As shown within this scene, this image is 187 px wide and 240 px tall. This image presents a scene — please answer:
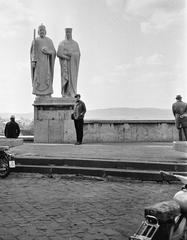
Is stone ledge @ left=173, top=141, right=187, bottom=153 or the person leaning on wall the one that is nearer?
stone ledge @ left=173, top=141, right=187, bottom=153

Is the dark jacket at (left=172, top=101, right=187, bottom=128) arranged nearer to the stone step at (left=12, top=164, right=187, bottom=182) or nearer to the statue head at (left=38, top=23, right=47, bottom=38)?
the stone step at (left=12, top=164, right=187, bottom=182)

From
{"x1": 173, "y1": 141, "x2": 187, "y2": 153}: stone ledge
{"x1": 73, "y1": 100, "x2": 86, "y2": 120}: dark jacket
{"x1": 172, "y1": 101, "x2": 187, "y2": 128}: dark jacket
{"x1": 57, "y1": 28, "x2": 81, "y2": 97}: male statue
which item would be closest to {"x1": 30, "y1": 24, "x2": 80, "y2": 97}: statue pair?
{"x1": 57, "y1": 28, "x2": 81, "y2": 97}: male statue

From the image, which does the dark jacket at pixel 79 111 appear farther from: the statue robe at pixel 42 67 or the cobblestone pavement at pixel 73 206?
the cobblestone pavement at pixel 73 206

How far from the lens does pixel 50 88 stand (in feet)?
52.2

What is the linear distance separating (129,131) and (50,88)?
4.10 meters

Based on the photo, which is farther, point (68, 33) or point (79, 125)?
point (68, 33)

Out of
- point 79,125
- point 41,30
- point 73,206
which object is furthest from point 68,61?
point 73,206

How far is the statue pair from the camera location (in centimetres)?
1575

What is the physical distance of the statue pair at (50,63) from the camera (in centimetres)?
1575

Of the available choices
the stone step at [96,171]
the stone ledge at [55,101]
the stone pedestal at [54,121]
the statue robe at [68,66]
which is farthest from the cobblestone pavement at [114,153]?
the statue robe at [68,66]

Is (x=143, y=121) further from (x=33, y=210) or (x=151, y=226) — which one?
(x=151, y=226)

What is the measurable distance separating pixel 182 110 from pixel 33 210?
7533 mm

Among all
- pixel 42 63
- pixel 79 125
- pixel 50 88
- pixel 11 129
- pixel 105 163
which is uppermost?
pixel 42 63

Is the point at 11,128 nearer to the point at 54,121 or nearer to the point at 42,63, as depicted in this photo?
the point at 54,121
